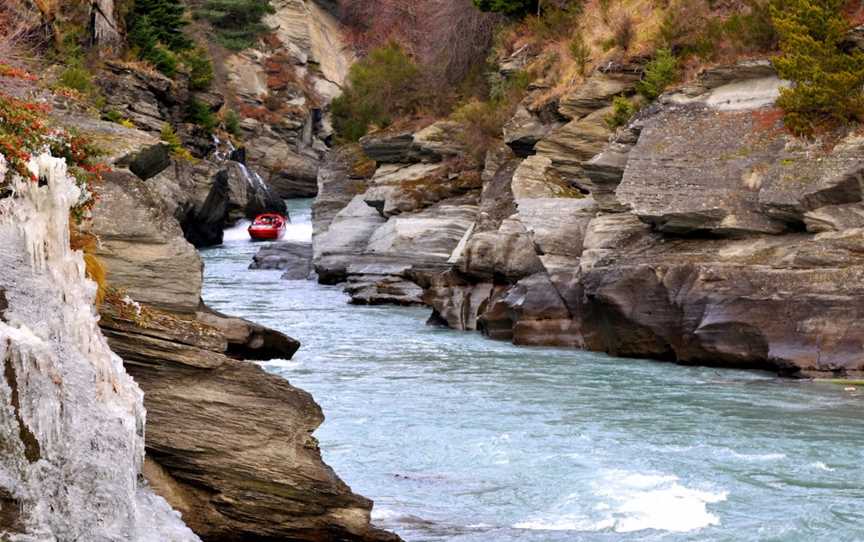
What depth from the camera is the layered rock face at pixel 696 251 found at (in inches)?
868

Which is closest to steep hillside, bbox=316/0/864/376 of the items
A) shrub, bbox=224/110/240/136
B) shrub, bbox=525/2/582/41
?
shrub, bbox=525/2/582/41

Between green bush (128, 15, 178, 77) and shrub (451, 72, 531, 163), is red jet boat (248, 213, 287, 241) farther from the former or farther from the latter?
shrub (451, 72, 531, 163)

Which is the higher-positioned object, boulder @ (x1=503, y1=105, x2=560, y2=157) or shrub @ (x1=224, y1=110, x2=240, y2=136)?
shrub @ (x1=224, y1=110, x2=240, y2=136)

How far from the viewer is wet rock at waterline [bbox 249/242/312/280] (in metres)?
45.0

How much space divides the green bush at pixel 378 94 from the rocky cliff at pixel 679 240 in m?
16.3

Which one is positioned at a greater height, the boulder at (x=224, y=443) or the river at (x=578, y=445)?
the boulder at (x=224, y=443)

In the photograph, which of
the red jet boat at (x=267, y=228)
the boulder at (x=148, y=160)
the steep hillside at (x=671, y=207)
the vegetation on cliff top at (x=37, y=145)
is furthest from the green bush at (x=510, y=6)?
the vegetation on cliff top at (x=37, y=145)

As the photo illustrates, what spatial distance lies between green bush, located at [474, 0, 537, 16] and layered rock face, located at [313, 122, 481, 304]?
4647mm

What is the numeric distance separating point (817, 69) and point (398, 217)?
18022mm

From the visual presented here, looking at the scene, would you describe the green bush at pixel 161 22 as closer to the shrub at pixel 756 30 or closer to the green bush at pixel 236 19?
the green bush at pixel 236 19

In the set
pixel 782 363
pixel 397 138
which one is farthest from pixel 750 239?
pixel 397 138

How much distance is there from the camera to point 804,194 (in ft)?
77.1

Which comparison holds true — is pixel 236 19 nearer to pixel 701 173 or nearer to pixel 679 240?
pixel 701 173

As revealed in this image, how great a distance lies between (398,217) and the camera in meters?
40.8
